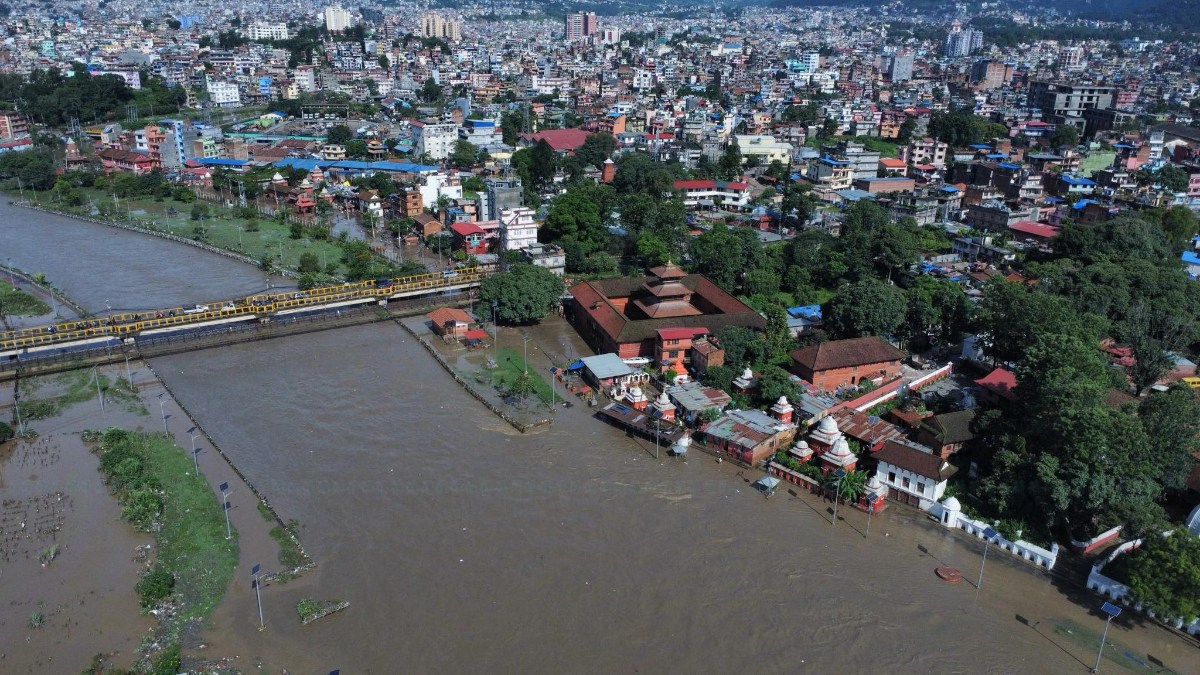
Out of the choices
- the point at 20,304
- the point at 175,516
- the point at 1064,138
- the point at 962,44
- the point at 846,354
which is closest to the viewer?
the point at 175,516

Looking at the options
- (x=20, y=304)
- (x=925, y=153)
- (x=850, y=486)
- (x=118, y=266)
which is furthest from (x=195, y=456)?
(x=925, y=153)

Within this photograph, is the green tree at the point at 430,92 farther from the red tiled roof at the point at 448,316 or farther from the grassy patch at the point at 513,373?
the grassy patch at the point at 513,373

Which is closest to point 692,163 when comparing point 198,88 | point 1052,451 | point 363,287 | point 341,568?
point 363,287

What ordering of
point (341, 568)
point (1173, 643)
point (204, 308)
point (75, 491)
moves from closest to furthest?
point (1173, 643) < point (341, 568) < point (75, 491) < point (204, 308)

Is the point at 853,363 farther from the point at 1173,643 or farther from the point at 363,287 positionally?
the point at 363,287

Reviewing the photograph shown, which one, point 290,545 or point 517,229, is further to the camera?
point 517,229

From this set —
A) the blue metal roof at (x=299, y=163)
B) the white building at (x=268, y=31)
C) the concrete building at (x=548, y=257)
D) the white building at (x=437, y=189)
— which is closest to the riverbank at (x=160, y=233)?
the concrete building at (x=548, y=257)

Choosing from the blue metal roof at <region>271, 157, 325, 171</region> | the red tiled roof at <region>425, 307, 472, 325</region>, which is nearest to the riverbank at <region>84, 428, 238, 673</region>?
the red tiled roof at <region>425, 307, 472, 325</region>

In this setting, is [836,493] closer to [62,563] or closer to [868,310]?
[868,310]
